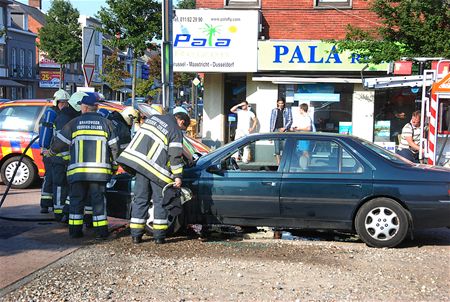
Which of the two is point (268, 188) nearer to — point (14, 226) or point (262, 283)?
point (262, 283)

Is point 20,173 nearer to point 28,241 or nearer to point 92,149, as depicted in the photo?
point 28,241

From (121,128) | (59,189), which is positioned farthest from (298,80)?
(59,189)

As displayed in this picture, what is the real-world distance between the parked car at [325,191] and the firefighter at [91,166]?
1.06 m

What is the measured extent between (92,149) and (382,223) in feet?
12.5

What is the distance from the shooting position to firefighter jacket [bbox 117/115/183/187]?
673 cm

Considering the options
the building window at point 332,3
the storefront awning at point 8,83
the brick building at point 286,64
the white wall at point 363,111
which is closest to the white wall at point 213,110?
the brick building at point 286,64

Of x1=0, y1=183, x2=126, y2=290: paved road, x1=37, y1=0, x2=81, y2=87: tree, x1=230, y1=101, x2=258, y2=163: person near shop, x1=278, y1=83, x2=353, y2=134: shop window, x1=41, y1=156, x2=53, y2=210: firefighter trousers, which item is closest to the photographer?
x1=0, y1=183, x2=126, y2=290: paved road

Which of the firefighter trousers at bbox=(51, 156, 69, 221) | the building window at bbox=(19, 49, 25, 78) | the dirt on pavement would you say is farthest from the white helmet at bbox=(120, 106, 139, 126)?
the building window at bbox=(19, 49, 25, 78)

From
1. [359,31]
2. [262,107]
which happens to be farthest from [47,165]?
[359,31]

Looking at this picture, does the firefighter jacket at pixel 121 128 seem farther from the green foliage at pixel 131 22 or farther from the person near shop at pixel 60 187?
the green foliage at pixel 131 22

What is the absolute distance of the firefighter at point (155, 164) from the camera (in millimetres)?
6734

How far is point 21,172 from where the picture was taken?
444 inches

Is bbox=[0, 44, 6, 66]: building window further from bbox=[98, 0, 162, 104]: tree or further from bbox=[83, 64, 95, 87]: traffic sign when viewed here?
bbox=[83, 64, 95, 87]: traffic sign

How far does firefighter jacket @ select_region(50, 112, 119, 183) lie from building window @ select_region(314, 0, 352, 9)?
377 inches
